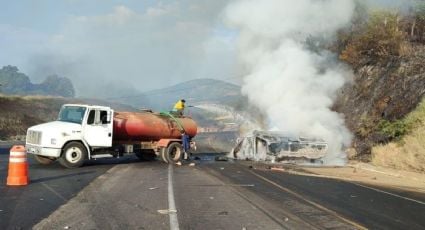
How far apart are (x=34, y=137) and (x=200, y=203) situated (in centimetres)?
1032

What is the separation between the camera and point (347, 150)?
25656 mm

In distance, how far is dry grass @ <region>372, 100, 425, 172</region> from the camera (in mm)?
19359

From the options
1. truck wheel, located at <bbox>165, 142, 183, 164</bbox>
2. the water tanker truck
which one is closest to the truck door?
the water tanker truck

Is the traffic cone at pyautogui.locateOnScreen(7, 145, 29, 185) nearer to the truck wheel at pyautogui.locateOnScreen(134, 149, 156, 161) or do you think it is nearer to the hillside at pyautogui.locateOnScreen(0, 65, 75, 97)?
the truck wheel at pyautogui.locateOnScreen(134, 149, 156, 161)

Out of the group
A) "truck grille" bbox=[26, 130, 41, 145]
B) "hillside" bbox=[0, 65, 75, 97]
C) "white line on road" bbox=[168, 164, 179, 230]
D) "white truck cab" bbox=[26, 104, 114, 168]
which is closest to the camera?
"white line on road" bbox=[168, 164, 179, 230]

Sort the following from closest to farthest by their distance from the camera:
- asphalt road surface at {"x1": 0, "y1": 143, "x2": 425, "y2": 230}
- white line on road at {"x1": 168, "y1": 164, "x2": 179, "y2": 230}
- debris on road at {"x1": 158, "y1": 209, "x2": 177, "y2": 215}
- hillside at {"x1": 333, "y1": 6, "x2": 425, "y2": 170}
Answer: white line on road at {"x1": 168, "y1": 164, "x2": 179, "y2": 230}
asphalt road surface at {"x1": 0, "y1": 143, "x2": 425, "y2": 230}
debris on road at {"x1": 158, "y1": 209, "x2": 177, "y2": 215}
hillside at {"x1": 333, "y1": 6, "x2": 425, "y2": 170}

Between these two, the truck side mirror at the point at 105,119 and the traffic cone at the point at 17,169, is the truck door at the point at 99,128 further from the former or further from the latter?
the traffic cone at the point at 17,169

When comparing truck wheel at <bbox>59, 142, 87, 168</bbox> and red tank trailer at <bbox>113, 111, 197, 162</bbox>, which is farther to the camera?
red tank trailer at <bbox>113, 111, 197, 162</bbox>

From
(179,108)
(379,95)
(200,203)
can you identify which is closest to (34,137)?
(179,108)

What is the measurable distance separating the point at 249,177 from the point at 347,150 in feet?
35.3

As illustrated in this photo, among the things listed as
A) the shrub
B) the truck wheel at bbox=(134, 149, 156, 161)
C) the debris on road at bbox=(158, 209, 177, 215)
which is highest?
the shrub

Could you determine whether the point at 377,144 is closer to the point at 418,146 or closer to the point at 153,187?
the point at 418,146

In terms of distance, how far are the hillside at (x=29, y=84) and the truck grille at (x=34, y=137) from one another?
11685cm

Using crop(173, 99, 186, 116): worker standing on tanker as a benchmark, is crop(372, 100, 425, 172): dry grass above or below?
below
